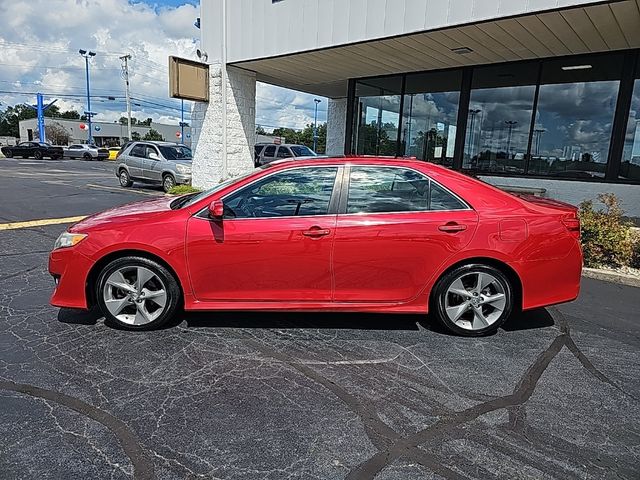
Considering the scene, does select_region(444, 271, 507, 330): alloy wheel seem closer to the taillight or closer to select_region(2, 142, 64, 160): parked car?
the taillight

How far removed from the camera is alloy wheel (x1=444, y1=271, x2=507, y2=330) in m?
3.91

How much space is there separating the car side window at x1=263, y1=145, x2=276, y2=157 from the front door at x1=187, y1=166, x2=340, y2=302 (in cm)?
1327

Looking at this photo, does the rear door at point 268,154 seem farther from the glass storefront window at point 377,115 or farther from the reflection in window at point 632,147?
the reflection in window at point 632,147

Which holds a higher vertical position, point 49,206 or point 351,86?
point 351,86

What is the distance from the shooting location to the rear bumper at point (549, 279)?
3.86 m

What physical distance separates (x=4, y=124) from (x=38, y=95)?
52.1 metres

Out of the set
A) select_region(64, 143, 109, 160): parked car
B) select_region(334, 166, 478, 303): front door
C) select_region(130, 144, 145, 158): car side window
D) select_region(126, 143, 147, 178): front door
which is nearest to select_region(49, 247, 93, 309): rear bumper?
select_region(334, 166, 478, 303): front door

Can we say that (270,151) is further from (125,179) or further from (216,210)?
(216,210)

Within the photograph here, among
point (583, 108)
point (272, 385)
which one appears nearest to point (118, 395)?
point (272, 385)

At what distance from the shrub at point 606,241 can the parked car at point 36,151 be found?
44556 mm

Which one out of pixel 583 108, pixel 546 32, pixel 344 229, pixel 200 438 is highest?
pixel 546 32

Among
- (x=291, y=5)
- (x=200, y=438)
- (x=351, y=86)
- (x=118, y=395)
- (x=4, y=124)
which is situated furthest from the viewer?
(x=4, y=124)

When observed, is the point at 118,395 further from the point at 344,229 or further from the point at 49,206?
the point at 49,206

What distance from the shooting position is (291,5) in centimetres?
943
